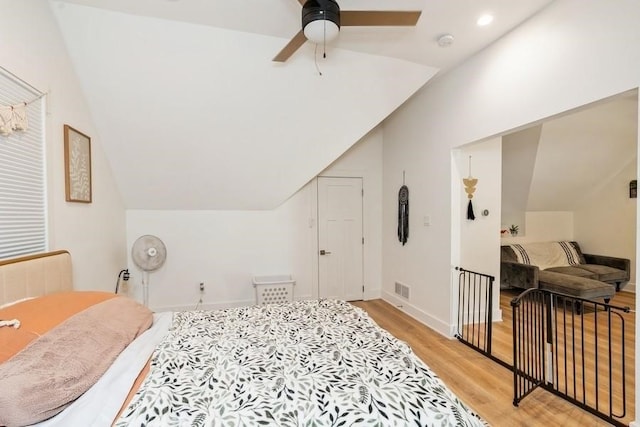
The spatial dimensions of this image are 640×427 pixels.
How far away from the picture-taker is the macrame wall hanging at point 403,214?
4.04 meters

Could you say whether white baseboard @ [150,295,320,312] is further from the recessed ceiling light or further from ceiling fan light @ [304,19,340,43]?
the recessed ceiling light

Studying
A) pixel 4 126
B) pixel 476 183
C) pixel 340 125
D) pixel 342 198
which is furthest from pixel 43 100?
pixel 476 183

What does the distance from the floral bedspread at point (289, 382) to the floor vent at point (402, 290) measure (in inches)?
94.2

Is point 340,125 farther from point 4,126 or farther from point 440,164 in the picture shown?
point 4,126

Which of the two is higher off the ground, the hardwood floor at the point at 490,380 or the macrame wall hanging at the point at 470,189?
the macrame wall hanging at the point at 470,189

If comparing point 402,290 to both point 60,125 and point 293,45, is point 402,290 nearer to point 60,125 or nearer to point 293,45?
point 293,45

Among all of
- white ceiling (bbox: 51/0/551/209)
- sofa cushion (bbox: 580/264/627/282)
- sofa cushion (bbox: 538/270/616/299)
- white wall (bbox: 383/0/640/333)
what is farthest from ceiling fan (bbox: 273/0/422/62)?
sofa cushion (bbox: 580/264/627/282)

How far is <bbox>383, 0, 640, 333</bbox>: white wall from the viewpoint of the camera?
74.2 inches

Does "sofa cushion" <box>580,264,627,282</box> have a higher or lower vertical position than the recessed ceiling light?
lower

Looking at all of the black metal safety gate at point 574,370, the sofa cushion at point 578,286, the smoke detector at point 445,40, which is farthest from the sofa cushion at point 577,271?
the smoke detector at point 445,40

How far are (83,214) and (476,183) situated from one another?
4035mm

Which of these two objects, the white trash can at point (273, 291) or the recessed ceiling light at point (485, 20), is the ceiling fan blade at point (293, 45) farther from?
the white trash can at point (273, 291)

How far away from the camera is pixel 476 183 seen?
3.46 metres

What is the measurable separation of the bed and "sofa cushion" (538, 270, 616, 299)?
143 inches
